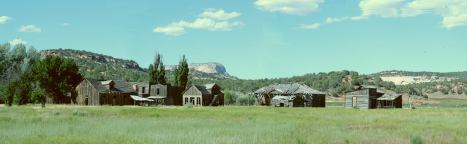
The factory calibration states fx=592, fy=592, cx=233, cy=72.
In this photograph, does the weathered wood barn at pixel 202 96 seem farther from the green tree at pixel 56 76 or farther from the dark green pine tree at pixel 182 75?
the green tree at pixel 56 76

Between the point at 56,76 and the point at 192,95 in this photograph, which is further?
the point at 192,95

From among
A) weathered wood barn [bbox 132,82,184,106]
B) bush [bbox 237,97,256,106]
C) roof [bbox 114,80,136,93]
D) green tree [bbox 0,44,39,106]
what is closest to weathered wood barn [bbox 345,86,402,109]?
bush [bbox 237,97,256,106]

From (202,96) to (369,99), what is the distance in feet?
111

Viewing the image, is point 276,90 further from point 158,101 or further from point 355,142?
point 355,142

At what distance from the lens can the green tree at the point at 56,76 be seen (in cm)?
10775

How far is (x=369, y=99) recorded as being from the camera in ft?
368

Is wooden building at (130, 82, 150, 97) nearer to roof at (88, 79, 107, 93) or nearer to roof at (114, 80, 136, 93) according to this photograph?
roof at (114, 80, 136, 93)

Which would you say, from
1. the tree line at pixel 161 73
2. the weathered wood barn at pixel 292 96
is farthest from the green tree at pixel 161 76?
the weathered wood barn at pixel 292 96

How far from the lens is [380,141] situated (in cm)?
2752

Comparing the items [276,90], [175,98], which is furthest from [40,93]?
[276,90]

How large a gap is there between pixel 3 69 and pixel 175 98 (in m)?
44.7

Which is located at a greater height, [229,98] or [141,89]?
[141,89]

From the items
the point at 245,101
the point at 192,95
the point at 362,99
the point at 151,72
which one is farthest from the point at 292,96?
the point at 151,72

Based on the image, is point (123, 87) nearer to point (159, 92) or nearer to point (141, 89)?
point (141, 89)
